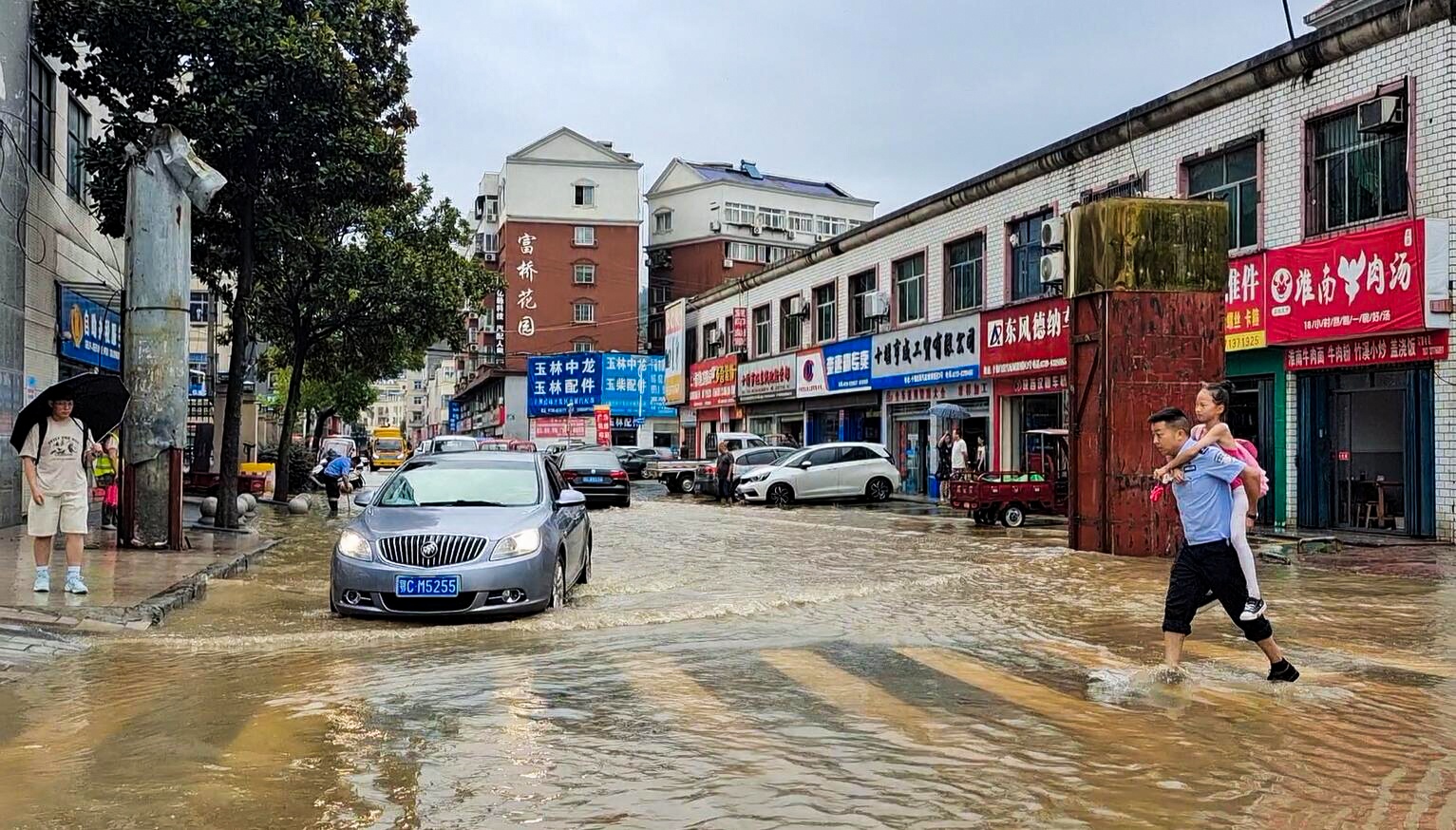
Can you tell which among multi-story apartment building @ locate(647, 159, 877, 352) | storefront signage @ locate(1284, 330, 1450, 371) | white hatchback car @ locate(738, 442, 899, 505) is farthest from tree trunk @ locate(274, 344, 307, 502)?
multi-story apartment building @ locate(647, 159, 877, 352)

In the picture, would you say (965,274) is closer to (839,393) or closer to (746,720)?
(839,393)

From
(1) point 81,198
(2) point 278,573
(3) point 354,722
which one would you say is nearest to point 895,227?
(1) point 81,198

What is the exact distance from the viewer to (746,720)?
5.77 metres

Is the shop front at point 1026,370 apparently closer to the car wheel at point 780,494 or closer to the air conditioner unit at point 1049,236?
the air conditioner unit at point 1049,236

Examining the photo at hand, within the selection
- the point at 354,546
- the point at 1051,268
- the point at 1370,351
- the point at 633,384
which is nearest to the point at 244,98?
the point at 354,546

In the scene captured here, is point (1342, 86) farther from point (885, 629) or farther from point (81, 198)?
point (81, 198)

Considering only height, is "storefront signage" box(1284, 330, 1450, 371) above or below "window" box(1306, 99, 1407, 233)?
below

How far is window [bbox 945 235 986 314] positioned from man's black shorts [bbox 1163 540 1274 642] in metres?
21.7

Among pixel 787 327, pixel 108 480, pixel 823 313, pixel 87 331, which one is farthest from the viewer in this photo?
pixel 787 327

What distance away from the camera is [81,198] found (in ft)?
64.8

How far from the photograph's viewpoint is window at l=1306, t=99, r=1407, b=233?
17.0 metres

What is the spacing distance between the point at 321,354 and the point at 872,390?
1499 cm

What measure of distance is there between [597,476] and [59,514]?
17.3 meters

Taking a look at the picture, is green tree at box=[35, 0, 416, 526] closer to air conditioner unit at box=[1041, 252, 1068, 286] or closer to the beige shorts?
the beige shorts
